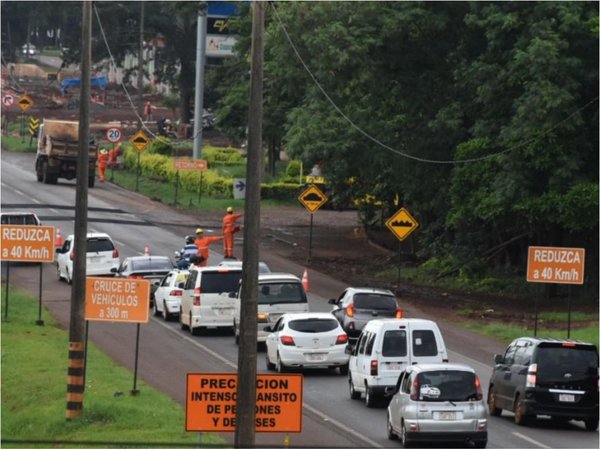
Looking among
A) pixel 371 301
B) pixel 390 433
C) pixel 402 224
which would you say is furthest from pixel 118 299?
pixel 402 224

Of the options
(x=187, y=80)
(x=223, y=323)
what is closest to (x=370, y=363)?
(x=223, y=323)

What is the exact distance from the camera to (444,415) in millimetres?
23562

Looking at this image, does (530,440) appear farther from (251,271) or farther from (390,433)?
(251,271)

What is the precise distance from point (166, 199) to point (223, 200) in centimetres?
285

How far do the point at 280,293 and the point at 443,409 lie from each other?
479 inches

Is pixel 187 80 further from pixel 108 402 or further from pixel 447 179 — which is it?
pixel 108 402

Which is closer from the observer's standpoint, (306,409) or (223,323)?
(306,409)

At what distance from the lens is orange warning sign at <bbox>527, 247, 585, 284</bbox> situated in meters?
35.2

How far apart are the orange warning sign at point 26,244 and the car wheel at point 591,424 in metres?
13.1

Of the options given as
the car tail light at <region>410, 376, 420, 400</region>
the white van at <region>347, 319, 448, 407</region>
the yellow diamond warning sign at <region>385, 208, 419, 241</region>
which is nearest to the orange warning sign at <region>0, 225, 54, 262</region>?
the white van at <region>347, 319, 448, 407</region>

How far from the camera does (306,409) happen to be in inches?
1091

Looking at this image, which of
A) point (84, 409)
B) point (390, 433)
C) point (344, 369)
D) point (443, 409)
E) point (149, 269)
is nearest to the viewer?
point (443, 409)

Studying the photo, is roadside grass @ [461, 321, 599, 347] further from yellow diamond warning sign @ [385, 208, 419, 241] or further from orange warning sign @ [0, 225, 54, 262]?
orange warning sign @ [0, 225, 54, 262]

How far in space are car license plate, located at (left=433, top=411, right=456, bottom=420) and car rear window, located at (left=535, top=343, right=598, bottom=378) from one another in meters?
3.51
